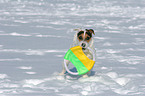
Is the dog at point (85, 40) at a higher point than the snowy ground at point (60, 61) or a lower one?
higher

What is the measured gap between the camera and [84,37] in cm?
456

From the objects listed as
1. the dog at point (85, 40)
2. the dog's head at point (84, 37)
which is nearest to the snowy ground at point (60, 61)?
the dog at point (85, 40)

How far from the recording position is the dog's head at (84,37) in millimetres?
4547

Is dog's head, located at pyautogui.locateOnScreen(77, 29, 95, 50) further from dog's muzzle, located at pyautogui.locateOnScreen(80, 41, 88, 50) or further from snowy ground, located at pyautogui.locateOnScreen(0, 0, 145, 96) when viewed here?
snowy ground, located at pyautogui.locateOnScreen(0, 0, 145, 96)

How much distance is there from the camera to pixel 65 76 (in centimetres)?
474

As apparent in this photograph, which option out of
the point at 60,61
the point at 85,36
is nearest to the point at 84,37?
the point at 85,36

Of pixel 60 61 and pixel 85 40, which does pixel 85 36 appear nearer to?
pixel 85 40

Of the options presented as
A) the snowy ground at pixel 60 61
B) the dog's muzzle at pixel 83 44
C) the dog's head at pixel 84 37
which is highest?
the dog's head at pixel 84 37

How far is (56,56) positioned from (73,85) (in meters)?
2.01

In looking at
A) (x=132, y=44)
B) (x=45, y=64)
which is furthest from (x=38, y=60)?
(x=132, y=44)

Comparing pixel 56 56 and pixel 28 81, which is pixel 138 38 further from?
pixel 28 81

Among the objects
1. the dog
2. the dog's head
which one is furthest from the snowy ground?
the dog's head

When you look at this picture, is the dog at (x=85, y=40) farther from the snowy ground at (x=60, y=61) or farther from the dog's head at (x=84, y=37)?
the snowy ground at (x=60, y=61)

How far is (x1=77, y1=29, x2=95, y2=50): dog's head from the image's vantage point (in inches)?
179
